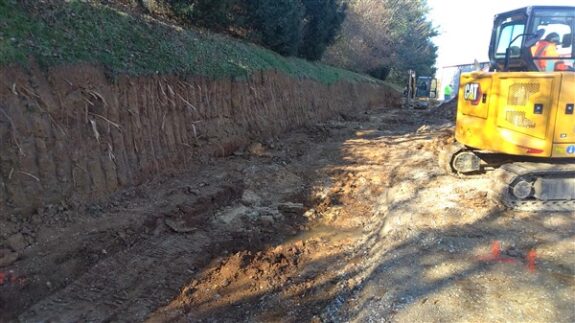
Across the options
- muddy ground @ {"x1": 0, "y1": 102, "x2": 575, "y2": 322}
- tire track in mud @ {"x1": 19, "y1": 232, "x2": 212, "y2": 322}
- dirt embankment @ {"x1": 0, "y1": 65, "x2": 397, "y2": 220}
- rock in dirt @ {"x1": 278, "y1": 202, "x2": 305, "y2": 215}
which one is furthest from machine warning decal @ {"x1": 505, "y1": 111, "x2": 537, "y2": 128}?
dirt embankment @ {"x1": 0, "y1": 65, "x2": 397, "y2": 220}

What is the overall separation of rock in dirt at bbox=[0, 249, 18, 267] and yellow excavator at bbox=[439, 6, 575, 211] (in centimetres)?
660

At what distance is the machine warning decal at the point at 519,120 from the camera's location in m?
6.17

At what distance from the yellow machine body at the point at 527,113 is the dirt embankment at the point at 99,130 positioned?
555 centimetres

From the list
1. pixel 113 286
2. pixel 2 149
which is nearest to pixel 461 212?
pixel 113 286

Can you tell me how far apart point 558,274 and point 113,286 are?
4.85 m

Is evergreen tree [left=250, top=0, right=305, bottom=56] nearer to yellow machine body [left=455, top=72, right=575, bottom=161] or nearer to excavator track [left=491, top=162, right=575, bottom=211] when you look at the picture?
yellow machine body [left=455, top=72, right=575, bottom=161]

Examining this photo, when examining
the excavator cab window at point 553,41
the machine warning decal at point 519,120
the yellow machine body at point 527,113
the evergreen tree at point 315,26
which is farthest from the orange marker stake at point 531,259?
the evergreen tree at point 315,26

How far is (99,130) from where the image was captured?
21.8 feet

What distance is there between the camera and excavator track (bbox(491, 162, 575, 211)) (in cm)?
609

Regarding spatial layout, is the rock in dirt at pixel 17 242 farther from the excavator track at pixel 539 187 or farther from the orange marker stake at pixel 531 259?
the excavator track at pixel 539 187

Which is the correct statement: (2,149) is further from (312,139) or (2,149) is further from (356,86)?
(356,86)

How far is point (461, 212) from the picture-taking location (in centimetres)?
615

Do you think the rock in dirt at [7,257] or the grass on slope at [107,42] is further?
the grass on slope at [107,42]

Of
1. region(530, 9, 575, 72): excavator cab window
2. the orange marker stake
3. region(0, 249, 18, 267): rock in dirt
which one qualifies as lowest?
the orange marker stake
